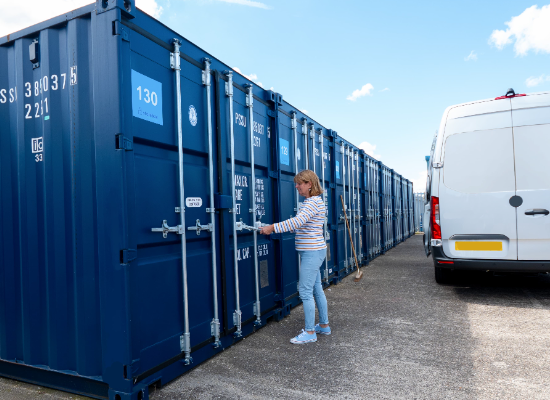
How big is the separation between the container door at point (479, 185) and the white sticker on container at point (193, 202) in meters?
3.60

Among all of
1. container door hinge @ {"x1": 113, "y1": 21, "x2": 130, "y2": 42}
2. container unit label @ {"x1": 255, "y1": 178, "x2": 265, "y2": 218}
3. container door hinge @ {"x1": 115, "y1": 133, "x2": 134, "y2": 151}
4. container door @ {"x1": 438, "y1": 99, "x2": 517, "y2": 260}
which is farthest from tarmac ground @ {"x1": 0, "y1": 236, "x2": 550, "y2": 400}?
container door hinge @ {"x1": 113, "y1": 21, "x2": 130, "y2": 42}

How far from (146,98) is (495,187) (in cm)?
453

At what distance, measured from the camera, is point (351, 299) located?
228 inches

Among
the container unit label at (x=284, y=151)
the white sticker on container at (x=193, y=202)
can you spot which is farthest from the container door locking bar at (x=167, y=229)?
the container unit label at (x=284, y=151)

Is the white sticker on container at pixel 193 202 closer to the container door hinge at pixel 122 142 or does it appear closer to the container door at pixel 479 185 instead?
the container door hinge at pixel 122 142

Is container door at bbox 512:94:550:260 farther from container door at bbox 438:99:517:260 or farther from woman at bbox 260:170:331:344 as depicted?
A: woman at bbox 260:170:331:344

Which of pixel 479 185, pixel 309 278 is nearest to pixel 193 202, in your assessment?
pixel 309 278

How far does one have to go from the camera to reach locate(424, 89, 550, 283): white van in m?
4.98

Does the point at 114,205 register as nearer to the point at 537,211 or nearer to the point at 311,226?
the point at 311,226

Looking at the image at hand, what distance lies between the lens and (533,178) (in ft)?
16.4

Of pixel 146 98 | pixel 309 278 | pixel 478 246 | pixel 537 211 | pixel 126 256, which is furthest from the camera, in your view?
pixel 478 246

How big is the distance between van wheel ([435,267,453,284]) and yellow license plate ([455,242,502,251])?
140 cm

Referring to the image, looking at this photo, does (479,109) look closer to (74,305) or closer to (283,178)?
(283,178)

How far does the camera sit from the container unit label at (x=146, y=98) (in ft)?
9.27
